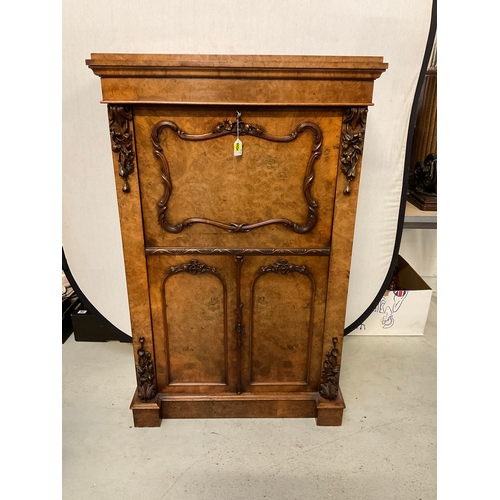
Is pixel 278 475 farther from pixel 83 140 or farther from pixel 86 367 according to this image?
pixel 83 140

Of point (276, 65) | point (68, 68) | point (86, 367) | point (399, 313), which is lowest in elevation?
point (86, 367)

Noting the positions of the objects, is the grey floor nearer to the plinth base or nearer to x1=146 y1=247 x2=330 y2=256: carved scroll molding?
the plinth base

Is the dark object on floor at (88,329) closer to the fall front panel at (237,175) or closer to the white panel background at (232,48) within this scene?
the white panel background at (232,48)

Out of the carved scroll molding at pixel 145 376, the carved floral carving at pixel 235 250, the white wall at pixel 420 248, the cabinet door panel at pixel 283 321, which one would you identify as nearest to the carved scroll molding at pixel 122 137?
the carved floral carving at pixel 235 250

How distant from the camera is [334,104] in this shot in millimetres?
1423

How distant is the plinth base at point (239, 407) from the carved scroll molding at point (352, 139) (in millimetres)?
976

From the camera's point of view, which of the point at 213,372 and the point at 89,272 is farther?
the point at 89,272

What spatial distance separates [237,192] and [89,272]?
42.3 inches

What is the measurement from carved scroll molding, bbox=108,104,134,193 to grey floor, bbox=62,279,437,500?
1.07m

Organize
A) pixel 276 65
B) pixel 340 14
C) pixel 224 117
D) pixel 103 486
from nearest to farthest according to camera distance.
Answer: pixel 276 65
pixel 224 117
pixel 103 486
pixel 340 14

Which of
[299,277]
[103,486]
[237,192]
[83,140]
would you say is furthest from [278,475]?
[83,140]

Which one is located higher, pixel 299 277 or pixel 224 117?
pixel 224 117

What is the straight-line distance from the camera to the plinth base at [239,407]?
1.85 m

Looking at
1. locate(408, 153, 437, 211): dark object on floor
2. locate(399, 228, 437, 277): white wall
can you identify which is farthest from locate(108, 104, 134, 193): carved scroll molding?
locate(399, 228, 437, 277): white wall
